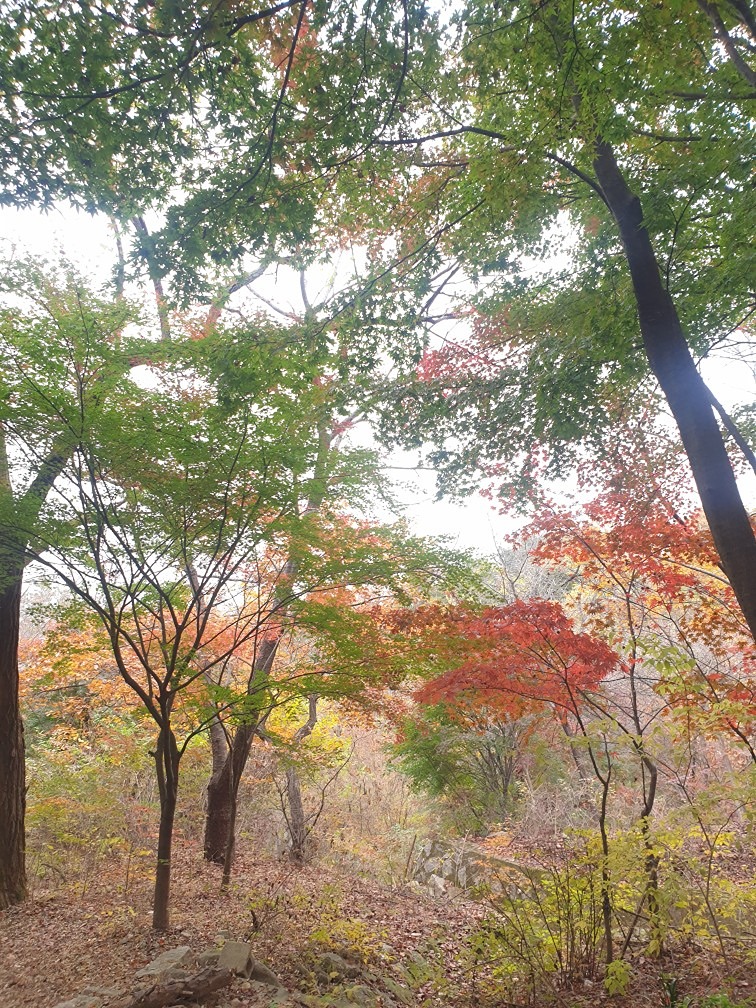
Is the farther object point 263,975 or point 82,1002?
point 263,975

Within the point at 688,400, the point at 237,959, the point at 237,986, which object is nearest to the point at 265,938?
the point at 237,959

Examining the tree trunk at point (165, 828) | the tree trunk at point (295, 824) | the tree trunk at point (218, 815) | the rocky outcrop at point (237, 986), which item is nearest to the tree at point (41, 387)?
the tree trunk at point (165, 828)

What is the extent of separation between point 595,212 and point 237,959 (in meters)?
7.50

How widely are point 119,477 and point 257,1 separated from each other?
3793 mm

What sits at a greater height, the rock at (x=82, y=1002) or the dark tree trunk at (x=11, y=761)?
the dark tree trunk at (x=11, y=761)

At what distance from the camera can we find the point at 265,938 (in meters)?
5.13

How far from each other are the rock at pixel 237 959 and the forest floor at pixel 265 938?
0.12m

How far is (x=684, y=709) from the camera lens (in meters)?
3.85

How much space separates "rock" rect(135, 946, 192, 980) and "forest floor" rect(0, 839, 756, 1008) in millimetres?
168

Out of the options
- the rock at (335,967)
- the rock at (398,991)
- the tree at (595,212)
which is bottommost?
the rock at (398,991)

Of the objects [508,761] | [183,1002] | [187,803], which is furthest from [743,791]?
[187,803]

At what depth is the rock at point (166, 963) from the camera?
13.0 feet

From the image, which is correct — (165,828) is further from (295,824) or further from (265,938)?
(295,824)

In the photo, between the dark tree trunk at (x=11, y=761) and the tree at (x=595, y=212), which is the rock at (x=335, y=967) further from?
the tree at (x=595, y=212)
